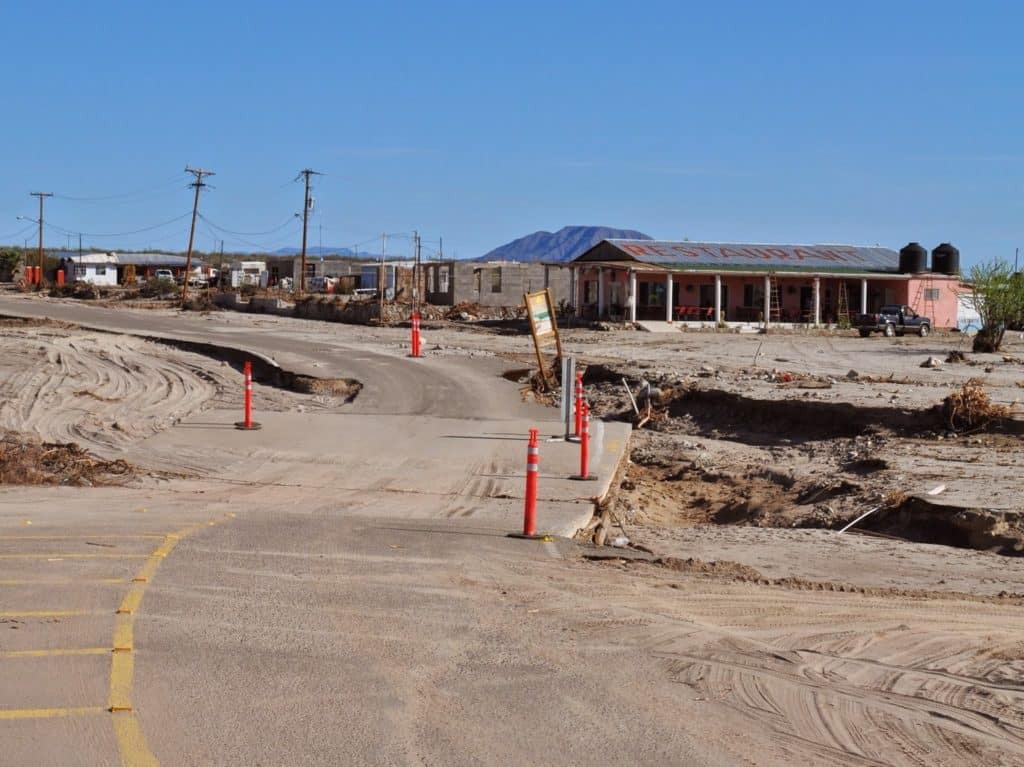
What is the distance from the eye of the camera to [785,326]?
59719 millimetres

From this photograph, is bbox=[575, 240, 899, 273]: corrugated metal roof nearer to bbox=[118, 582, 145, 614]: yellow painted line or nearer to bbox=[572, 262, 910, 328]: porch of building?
bbox=[572, 262, 910, 328]: porch of building

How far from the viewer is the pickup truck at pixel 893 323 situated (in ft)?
185

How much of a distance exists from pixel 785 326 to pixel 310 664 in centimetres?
5427

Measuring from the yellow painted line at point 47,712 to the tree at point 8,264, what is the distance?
115 meters

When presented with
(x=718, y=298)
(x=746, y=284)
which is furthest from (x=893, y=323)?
(x=746, y=284)

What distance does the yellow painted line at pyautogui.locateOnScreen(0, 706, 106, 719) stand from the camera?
6461 mm

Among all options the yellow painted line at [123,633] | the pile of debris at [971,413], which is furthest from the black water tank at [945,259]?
the yellow painted line at [123,633]

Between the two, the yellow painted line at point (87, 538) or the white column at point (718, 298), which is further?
the white column at point (718, 298)

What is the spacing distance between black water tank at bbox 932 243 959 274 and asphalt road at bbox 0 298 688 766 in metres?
58.2

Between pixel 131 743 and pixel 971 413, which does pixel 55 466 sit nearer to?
pixel 131 743

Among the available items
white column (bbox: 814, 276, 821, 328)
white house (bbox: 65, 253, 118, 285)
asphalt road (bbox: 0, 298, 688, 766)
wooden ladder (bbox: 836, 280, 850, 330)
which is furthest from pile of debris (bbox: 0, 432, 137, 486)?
white house (bbox: 65, 253, 118, 285)

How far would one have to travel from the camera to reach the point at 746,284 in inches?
2525

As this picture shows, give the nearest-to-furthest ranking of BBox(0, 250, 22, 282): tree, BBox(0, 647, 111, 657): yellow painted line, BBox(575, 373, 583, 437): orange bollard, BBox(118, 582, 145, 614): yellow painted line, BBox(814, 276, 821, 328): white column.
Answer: BBox(0, 647, 111, 657): yellow painted line → BBox(118, 582, 145, 614): yellow painted line → BBox(575, 373, 583, 437): orange bollard → BBox(814, 276, 821, 328): white column → BBox(0, 250, 22, 282): tree

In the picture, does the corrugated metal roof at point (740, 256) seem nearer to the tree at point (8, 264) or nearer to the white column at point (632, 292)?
the white column at point (632, 292)
